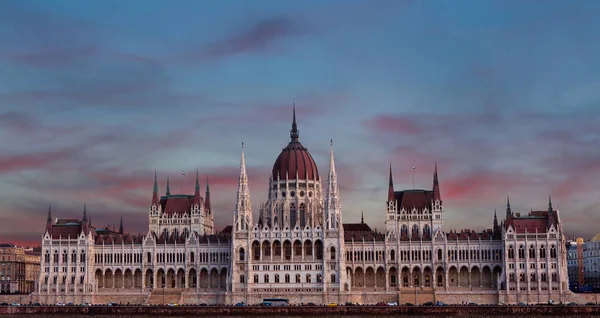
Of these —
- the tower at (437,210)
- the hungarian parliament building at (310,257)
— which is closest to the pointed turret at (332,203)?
the hungarian parliament building at (310,257)

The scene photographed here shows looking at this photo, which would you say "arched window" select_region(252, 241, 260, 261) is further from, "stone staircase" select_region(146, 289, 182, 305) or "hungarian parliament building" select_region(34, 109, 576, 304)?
"stone staircase" select_region(146, 289, 182, 305)

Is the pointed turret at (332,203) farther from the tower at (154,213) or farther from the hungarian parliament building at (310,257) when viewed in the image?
the tower at (154,213)

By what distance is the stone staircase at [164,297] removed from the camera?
167 metres

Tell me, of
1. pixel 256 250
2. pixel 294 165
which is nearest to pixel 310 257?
pixel 256 250

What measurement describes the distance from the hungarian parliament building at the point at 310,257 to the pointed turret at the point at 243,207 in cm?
17

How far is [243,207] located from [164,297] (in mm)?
20238

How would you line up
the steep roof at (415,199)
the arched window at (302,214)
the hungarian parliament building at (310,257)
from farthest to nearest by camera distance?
the steep roof at (415,199), the arched window at (302,214), the hungarian parliament building at (310,257)

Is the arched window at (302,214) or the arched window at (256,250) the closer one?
the arched window at (256,250)

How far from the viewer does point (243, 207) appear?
168875mm

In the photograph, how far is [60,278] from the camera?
175 metres

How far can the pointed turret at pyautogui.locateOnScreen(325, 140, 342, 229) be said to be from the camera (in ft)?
545

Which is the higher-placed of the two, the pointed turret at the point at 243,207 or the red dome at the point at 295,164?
the red dome at the point at 295,164

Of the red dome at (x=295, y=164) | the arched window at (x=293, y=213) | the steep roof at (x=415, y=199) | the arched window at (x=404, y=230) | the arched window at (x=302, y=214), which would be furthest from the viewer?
the red dome at (x=295, y=164)

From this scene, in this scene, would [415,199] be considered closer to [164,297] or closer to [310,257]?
[310,257]
